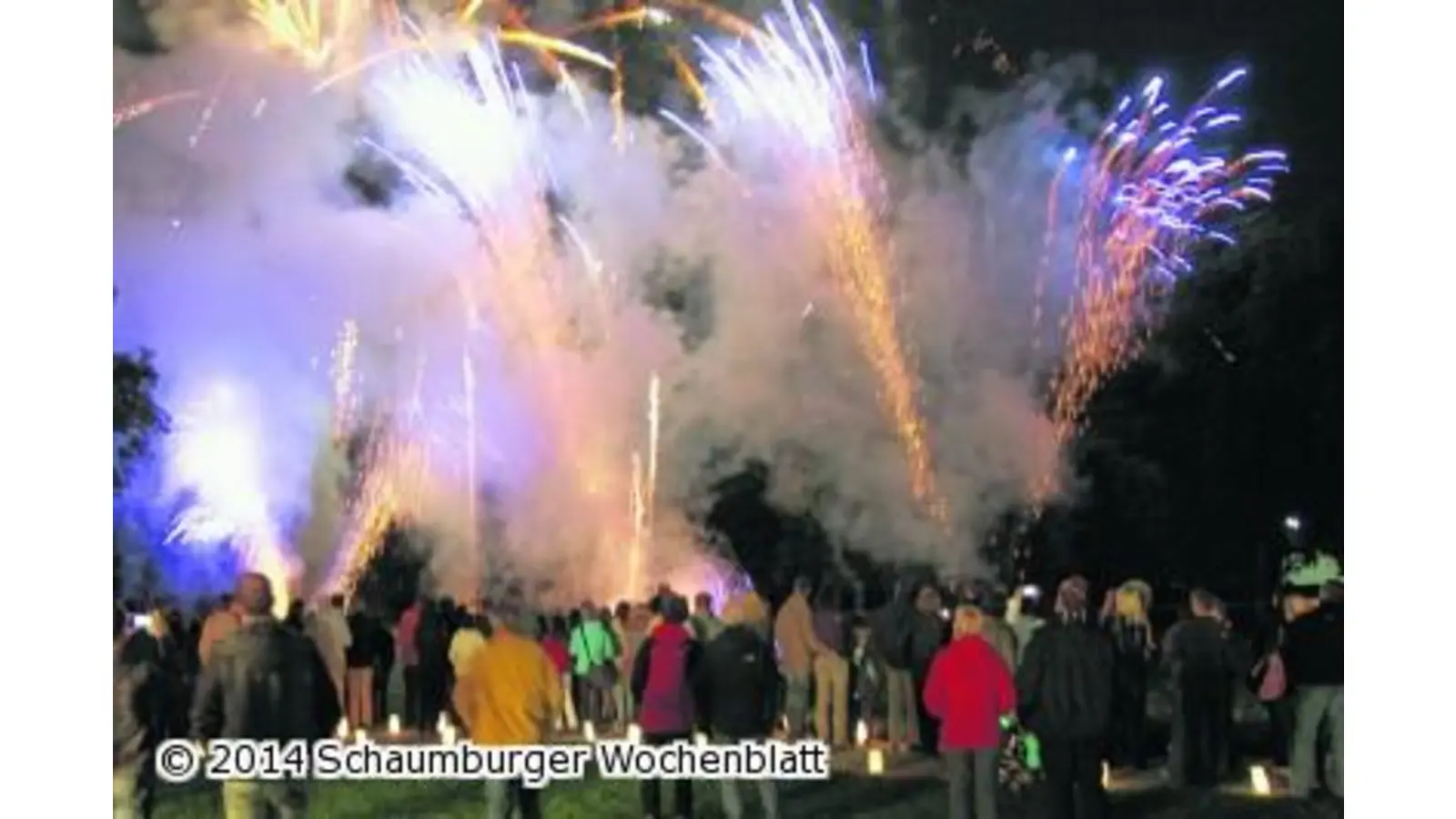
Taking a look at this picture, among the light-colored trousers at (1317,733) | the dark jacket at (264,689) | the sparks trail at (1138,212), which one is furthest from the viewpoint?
the sparks trail at (1138,212)

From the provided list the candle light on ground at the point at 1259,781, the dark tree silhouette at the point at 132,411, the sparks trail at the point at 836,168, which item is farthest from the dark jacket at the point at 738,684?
the dark tree silhouette at the point at 132,411

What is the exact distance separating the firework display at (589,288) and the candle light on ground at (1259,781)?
139 centimetres

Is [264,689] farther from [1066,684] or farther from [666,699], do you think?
[1066,684]

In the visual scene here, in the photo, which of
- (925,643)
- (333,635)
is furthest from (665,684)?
(333,635)

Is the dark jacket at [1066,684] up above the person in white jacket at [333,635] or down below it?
below

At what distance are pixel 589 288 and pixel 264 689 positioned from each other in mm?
2036

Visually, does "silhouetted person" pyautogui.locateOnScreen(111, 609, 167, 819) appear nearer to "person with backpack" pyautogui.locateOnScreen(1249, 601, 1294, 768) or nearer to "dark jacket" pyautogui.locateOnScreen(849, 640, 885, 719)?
"dark jacket" pyautogui.locateOnScreen(849, 640, 885, 719)

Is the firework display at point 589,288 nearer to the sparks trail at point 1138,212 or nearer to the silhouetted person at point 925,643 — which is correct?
the sparks trail at point 1138,212

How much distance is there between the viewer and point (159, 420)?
25.1ft

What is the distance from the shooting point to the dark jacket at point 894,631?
764 centimetres

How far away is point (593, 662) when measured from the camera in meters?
7.60
